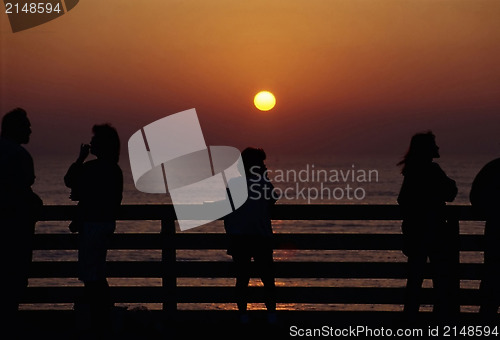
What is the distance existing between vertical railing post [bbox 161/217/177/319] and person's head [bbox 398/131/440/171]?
94.9 inches

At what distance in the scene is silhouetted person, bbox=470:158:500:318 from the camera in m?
5.91

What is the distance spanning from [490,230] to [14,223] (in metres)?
3.87

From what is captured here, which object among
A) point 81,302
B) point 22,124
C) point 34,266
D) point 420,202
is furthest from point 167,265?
point 420,202

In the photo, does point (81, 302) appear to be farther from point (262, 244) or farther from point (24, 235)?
point (262, 244)

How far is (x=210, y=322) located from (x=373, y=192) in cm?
9483

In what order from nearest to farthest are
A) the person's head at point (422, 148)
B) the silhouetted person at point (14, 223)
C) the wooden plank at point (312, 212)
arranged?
the silhouetted person at point (14, 223) → the person's head at point (422, 148) → the wooden plank at point (312, 212)

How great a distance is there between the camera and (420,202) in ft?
22.0

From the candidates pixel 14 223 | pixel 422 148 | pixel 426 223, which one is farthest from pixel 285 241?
pixel 14 223

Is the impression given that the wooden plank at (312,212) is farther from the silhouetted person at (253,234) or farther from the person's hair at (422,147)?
→ the person's hair at (422,147)

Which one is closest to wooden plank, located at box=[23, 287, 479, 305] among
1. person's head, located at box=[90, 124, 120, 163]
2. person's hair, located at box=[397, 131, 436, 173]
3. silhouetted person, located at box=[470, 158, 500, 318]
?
silhouetted person, located at box=[470, 158, 500, 318]

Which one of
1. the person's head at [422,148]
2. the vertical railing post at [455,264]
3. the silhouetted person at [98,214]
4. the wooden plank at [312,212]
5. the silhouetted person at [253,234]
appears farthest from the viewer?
the wooden plank at [312,212]

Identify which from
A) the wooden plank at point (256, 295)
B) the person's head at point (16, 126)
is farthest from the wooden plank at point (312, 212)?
the person's head at point (16, 126)

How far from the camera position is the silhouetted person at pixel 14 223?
583 centimetres

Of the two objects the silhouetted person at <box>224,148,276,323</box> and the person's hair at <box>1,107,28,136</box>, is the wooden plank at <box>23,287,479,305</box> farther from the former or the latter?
the person's hair at <box>1,107,28,136</box>
